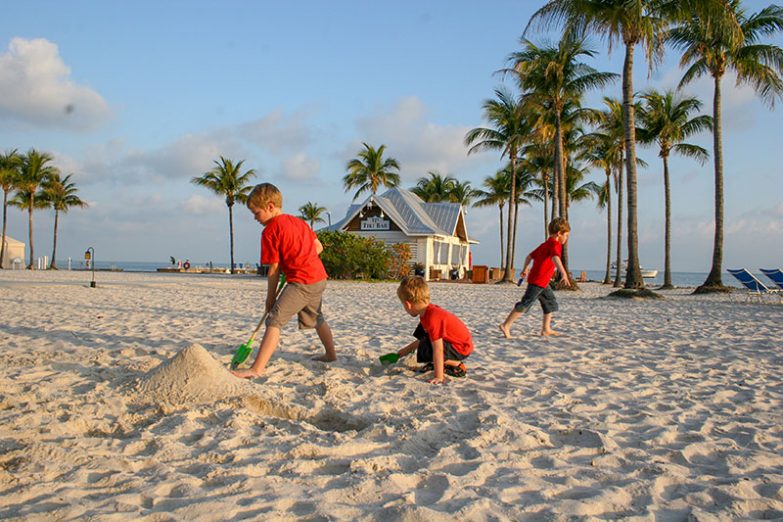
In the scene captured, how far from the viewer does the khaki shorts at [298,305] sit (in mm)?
4559

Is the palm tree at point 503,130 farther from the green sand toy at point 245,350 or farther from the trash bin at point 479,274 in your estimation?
the green sand toy at point 245,350

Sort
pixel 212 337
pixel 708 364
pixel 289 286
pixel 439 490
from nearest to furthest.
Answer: pixel 439 490, pixel 289 286, pixel 708 364, pixel 212 337

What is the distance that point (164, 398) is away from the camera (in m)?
3.77

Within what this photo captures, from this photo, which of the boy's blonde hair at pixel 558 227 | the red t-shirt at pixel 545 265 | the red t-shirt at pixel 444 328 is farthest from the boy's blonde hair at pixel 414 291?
the boy's blonde hair at pixel 558 227

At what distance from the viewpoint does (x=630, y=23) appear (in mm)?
15812

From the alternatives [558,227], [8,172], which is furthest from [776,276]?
[8,172]

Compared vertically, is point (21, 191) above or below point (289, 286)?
above

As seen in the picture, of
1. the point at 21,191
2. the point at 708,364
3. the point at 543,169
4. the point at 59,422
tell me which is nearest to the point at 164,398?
the point at 59,422

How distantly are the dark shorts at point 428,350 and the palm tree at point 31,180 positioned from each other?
158ft

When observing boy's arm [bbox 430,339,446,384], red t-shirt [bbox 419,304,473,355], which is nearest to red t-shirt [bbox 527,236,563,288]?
red t-shirt [bbox 419,304,473,355]

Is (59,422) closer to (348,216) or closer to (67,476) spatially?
(67,476)

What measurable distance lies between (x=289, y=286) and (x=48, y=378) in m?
1.94

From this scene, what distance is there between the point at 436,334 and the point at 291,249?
1.36 meters

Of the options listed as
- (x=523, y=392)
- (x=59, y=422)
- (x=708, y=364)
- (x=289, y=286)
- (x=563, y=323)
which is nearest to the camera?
(x=59, y=422)
